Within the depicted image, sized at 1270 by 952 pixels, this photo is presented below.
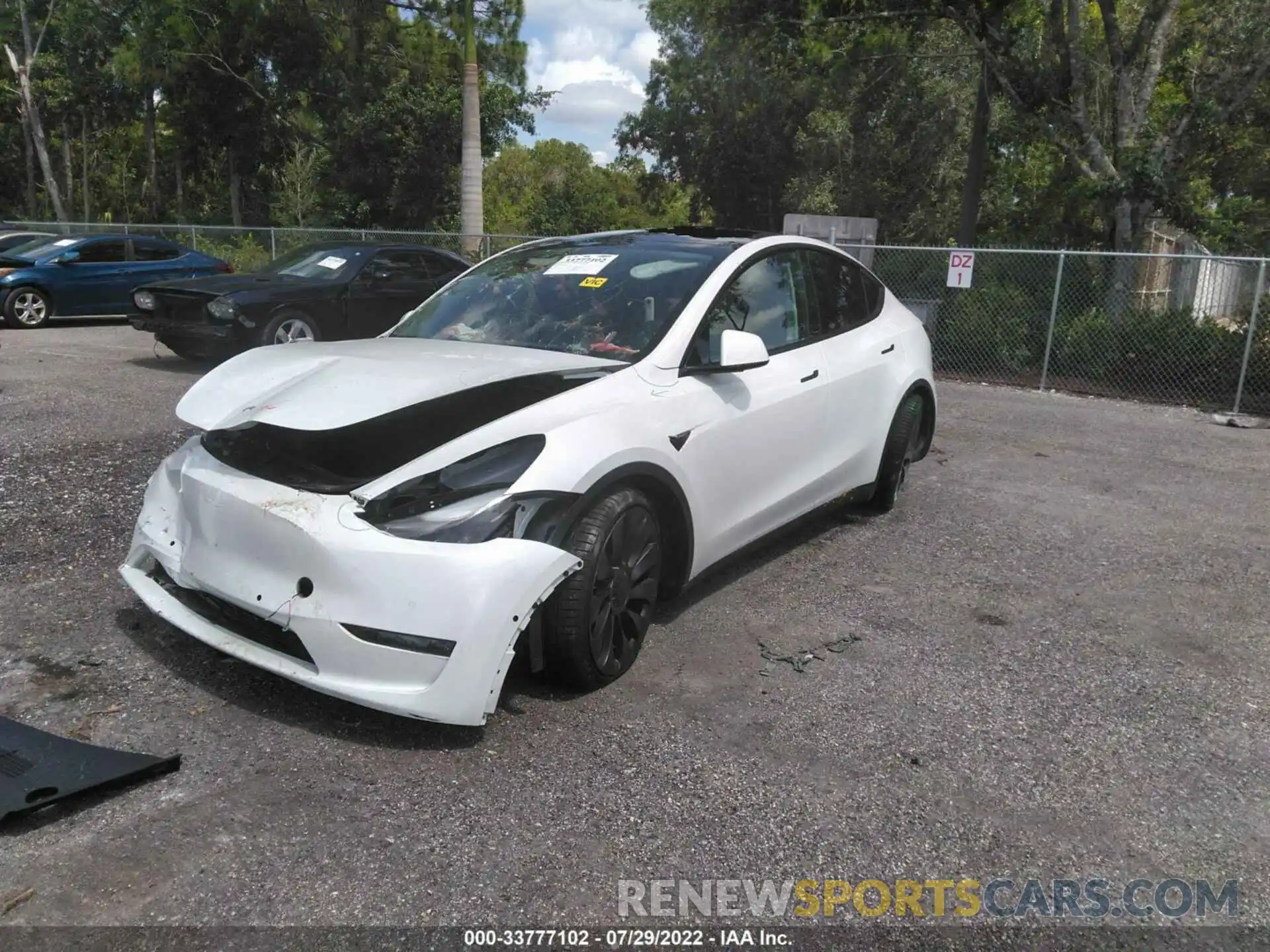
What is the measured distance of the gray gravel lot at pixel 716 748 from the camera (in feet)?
8.45

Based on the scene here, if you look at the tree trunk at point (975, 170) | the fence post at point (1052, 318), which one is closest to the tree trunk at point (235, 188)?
the tree trunk at point (975, 170)

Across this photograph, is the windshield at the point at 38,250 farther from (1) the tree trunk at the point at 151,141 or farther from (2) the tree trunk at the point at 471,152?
(1) the tree trunk at the point at 151,141

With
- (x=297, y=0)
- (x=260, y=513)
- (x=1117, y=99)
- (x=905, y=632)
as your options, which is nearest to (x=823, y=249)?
(x=905, y=632)

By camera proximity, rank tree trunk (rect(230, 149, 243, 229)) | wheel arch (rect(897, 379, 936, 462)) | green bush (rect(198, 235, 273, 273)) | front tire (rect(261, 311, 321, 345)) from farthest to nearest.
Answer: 1. tree trunk (rect(230, 149, 243, 229))
2. green bush (rect(198, 235, 273, 273))
3. front tire (rect(261, 311, 321, 345))
4. wheel arch (rect(897, 379, 936, 462))

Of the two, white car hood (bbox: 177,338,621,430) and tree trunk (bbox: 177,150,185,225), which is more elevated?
tree trunk (bbox: 177,150,185,225)

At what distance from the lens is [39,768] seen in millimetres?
2857

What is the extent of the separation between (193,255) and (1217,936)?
49.8 feet

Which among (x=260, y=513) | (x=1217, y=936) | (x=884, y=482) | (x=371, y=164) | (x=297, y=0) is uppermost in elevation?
(x=297, y=0)

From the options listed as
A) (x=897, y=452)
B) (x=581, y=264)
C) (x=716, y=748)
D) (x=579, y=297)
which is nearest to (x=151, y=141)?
(x=581, y=264)

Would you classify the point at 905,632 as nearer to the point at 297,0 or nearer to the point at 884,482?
the point at 884,482

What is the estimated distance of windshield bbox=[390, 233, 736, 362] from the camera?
4238 millimetres

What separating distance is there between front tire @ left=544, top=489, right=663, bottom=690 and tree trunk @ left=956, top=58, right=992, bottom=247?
14.3m

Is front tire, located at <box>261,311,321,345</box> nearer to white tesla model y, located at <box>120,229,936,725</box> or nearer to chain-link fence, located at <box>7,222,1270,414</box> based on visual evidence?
white tesla model y, located at <box>120,229,936,725</box>

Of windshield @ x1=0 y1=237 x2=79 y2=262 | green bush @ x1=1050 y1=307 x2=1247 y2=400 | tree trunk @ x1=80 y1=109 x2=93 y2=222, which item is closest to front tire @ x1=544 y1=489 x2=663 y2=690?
green bush @ x1=1050 y1=307 x2=1247 y2=400
